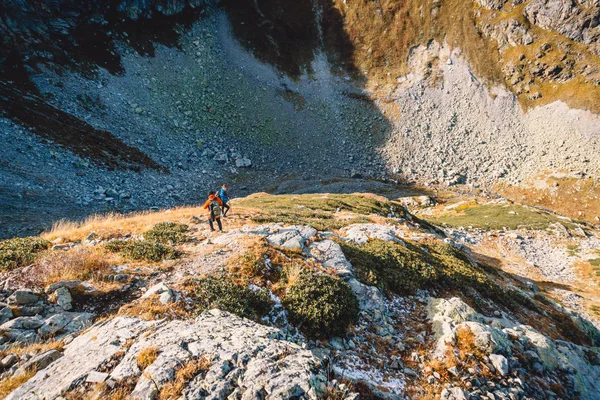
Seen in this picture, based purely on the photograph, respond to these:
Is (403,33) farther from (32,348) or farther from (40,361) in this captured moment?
(40,361)

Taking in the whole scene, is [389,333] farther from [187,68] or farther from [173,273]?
[187,68]

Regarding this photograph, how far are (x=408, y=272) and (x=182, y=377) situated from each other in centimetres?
1025

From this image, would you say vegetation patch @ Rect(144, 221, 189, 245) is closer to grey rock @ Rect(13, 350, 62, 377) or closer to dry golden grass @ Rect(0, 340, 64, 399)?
dry golden grass @ Rect(0, 340, 64, 399)

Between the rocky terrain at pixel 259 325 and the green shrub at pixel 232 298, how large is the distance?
1.7 inches

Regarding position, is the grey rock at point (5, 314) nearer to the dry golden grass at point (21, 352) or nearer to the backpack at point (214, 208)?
the dry golden grass at point (21, 352)

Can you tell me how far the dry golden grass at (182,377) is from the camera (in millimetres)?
5047

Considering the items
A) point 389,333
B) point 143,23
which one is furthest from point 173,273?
point 143,23

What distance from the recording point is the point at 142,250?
38.3 feet

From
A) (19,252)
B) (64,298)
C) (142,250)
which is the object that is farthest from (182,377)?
(19,252)

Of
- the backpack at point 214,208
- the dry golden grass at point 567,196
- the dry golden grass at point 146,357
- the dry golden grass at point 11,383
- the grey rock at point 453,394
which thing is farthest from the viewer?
the dry golden grass at point 567,196

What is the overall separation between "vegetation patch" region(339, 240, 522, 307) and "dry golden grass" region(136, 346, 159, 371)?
7.67m

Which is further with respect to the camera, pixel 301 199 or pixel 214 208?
pixel 301 199

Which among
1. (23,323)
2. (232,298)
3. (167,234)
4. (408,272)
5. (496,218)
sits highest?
(167,234)

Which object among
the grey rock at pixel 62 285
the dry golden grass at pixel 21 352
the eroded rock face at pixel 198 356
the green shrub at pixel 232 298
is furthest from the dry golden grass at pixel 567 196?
the dry golden grass at pixel 21 352
